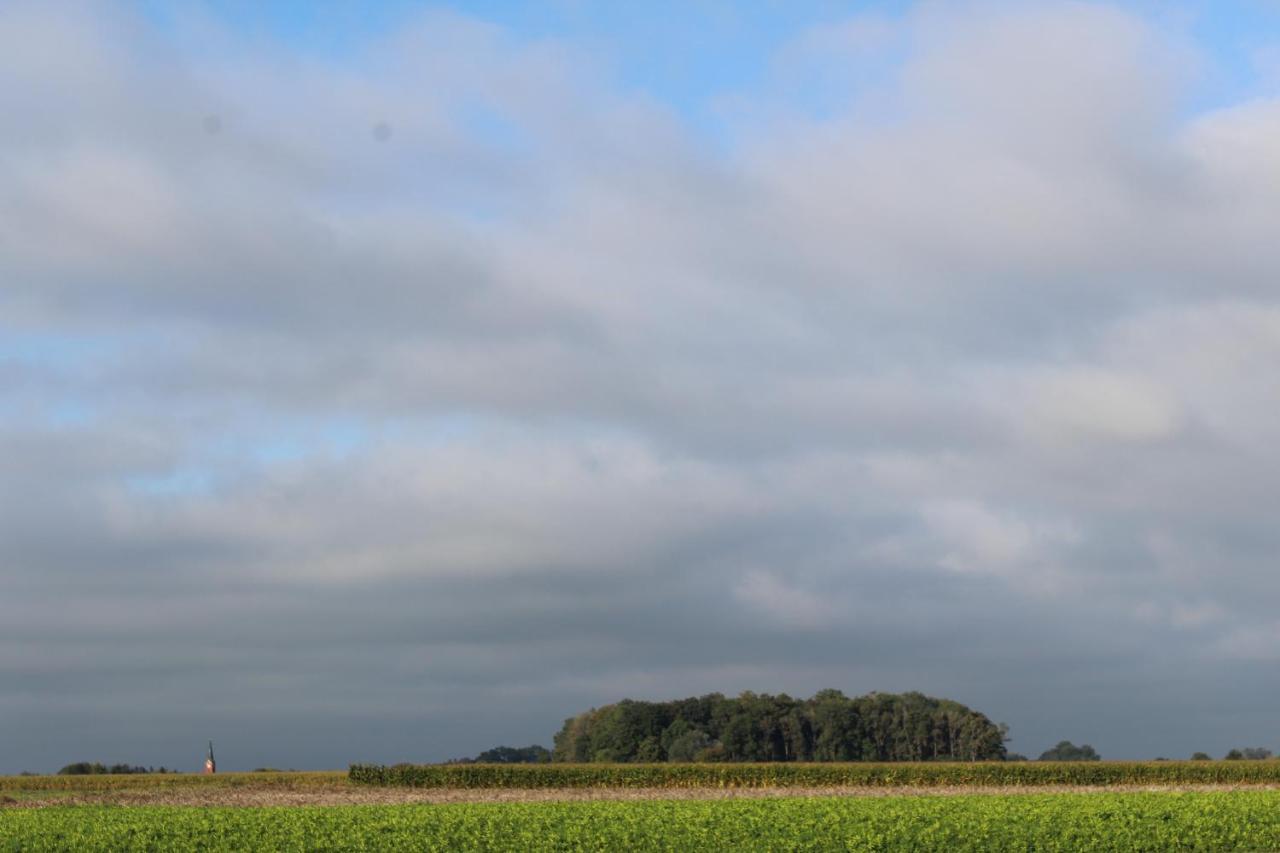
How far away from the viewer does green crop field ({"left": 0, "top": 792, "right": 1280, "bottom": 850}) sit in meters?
35.3

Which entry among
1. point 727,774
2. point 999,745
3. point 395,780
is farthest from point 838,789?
point 999,745

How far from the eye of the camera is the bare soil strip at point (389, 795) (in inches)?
2108

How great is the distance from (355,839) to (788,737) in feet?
247

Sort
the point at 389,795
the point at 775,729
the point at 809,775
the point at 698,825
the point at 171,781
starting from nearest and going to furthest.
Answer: the point at 698,825
the point at 389,795
the point at 171,781
the point at 809,775
the point at 775,729

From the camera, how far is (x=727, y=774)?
72625 millimetres

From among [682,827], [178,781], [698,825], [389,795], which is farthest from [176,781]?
[698,825]

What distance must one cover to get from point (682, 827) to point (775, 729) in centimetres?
7180

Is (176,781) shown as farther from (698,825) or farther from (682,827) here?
(698,825)

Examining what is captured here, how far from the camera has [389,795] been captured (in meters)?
60.4

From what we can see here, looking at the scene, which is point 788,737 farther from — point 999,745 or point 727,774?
point 727,774

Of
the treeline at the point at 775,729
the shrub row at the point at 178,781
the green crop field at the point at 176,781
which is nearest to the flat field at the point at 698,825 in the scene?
the green crop field at the point at 176,781

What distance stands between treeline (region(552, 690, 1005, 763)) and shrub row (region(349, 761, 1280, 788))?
1101 inches

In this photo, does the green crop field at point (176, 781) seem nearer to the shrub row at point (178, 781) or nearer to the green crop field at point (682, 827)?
the shrub row at point (178, 781)

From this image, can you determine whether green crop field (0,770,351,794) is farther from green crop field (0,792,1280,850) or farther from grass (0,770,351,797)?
green crop field (0,792,1280,850)
